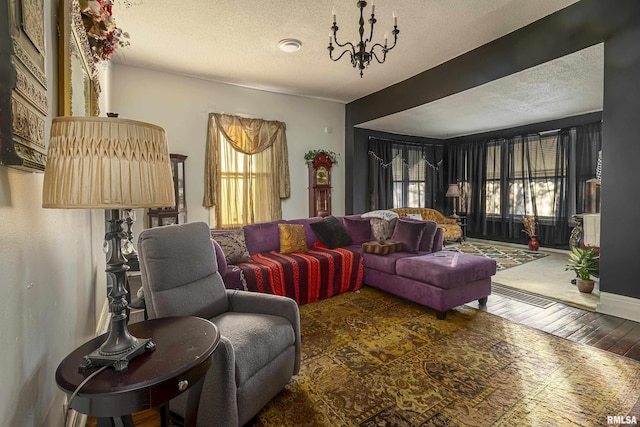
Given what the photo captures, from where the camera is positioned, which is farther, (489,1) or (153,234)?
(489,1)

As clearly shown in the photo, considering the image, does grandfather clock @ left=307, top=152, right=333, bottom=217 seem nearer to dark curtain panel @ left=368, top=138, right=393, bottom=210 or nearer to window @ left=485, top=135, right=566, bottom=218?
dark curtain panel @ left=368, top=138, right=393, bottom=210

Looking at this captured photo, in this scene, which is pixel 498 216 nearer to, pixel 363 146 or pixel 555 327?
pixel 363 146

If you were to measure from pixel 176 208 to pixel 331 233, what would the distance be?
2.13m

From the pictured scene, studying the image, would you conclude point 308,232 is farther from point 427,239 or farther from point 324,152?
point 324,152

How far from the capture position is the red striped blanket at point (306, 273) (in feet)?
9.85

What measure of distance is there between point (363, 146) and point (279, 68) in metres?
2.49

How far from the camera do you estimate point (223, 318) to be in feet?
6.02

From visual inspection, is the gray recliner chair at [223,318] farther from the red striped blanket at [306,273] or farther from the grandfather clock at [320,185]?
the grandfather clock at [320,185]

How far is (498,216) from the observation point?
6.97m

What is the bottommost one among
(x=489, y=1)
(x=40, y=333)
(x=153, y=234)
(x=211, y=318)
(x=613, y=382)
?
(x=613, y=382)

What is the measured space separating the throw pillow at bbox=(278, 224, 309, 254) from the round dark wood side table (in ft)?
7.53

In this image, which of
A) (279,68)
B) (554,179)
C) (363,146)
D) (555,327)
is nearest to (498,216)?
(554,179)

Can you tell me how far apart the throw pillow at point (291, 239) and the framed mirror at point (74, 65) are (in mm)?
2123

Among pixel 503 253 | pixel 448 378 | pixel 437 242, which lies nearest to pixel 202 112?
pixel 437 242
